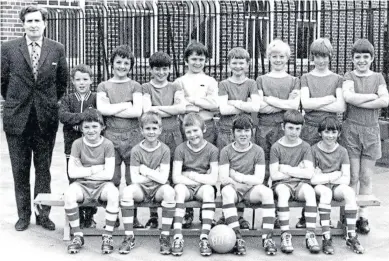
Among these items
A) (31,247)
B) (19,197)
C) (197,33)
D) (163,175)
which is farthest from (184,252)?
(197,33)

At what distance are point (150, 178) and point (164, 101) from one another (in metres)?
0.89

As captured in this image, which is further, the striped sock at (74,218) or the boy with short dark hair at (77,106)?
the boy with short dark hair at (77,106)

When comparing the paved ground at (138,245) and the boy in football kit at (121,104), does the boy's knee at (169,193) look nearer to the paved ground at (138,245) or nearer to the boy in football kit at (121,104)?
the paved ground at (138,245)

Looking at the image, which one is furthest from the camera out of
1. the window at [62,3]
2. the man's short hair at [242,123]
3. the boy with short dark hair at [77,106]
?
the window at [62,3]

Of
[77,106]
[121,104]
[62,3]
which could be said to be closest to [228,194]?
[121,104]

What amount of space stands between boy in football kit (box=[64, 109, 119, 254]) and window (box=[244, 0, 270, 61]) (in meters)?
5.79

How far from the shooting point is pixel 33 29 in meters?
6.10

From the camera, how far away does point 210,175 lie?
580 centimetres

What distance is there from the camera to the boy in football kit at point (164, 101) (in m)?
6.14

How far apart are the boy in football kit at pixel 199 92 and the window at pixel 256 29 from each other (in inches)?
187

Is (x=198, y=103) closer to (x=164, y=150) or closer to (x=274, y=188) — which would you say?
(x=164, y=150)

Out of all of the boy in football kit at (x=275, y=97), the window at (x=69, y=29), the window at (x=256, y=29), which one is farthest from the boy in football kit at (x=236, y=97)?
the window at (x=69, y=29)

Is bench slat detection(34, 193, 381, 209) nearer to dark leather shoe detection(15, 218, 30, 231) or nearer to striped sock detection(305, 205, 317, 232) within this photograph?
striped sock detection(305, 205, 317, 232)

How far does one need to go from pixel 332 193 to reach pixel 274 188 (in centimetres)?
57
